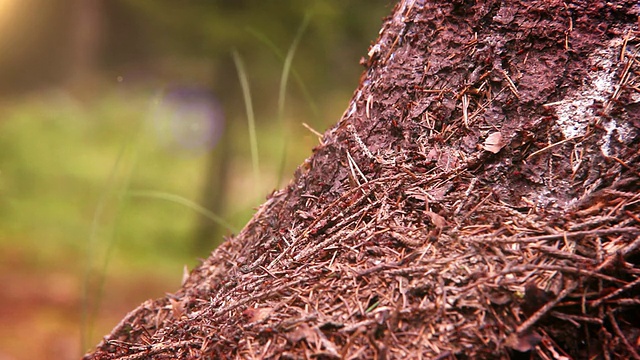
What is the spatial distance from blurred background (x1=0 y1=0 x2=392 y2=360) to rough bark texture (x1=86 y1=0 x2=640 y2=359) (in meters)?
0.70

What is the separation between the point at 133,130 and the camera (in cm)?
467

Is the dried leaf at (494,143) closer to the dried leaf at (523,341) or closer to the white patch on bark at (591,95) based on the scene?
the white patch on bark at (591,95)

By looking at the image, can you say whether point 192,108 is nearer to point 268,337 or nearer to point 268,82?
point 268,82

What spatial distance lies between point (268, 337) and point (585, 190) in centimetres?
72

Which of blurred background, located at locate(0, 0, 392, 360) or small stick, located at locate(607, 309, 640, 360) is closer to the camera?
small stick, located at locate(607, 309, 640, 360)

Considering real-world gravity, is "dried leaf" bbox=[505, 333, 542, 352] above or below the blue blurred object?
below

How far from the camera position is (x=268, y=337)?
946 millimetres

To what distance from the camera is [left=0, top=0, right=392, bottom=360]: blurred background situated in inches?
181

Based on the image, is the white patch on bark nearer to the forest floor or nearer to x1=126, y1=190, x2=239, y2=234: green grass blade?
x1=126, y1=190, x2=239, y2=234: green grass blade

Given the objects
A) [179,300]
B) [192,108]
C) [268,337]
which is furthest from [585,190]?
[192,108]

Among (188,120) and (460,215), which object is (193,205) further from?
(188,120)

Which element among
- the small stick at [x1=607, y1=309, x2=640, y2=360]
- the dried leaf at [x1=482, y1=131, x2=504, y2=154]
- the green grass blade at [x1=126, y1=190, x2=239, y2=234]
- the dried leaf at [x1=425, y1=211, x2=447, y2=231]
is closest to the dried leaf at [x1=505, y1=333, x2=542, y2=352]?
the small stick at [x1=607, y1=309, x2=640, y2=360]

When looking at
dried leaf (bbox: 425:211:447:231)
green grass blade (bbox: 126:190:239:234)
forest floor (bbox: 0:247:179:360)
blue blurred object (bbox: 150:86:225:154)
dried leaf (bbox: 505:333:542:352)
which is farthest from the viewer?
blue blurred object (bbox: 150:86:225:154)

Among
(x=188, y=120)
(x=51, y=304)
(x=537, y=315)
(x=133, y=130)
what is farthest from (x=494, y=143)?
(x=188, y=120)
